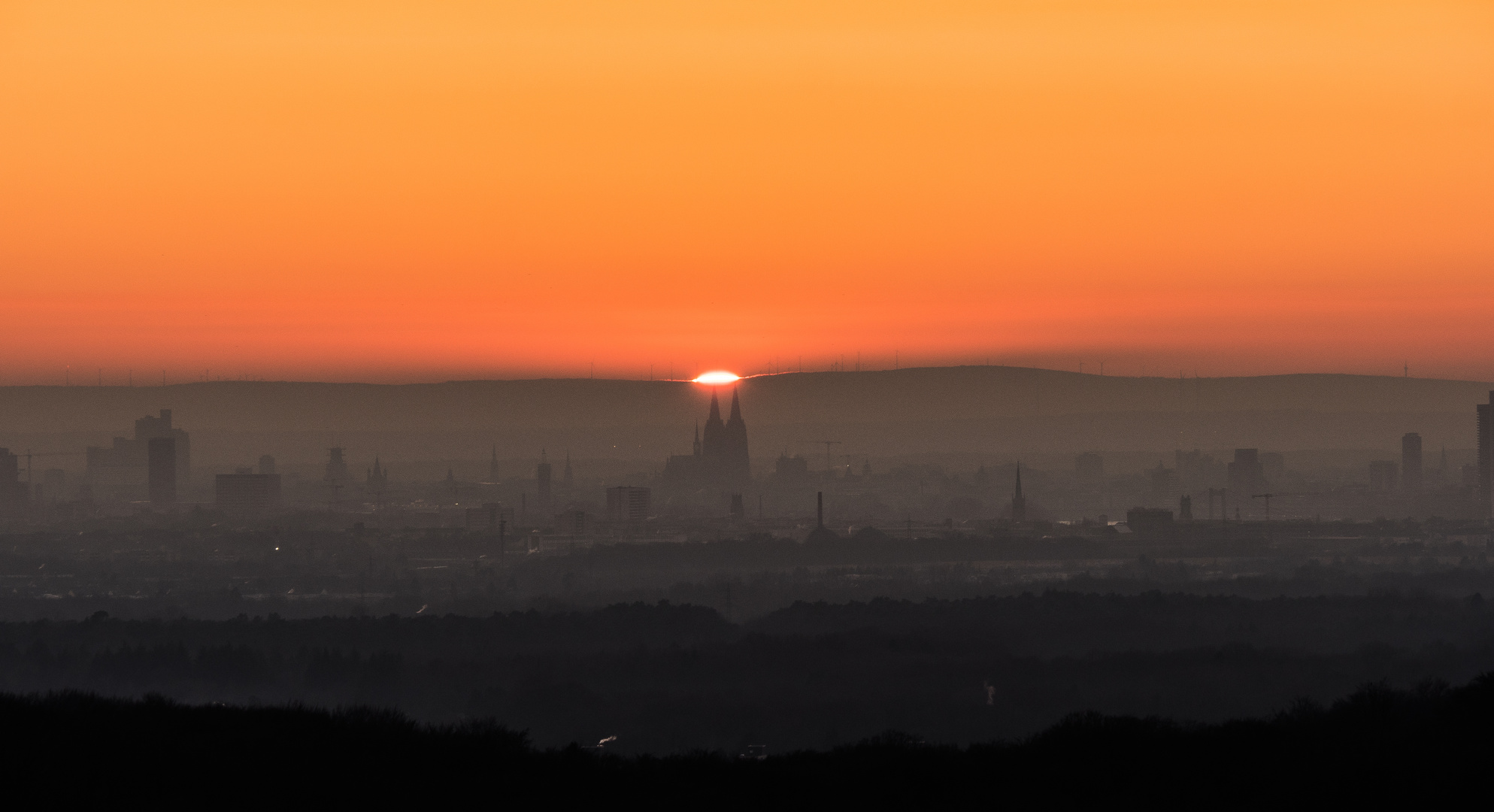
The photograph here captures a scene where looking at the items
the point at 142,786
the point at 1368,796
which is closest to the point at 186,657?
the point at 142,786

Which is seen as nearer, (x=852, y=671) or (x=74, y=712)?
(x=74, y=712)

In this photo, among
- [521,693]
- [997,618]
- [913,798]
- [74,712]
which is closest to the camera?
[913,798]

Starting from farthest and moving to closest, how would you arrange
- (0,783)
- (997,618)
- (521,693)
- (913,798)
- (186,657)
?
1. (997,618)
2. (186,657)
3. (521,693)
4. (913,798)
5. (0,783)

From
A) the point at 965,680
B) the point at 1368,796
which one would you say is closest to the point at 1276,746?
the point at 1368,796

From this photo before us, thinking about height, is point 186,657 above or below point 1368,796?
below

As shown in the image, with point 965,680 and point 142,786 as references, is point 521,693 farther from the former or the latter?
point 142,786

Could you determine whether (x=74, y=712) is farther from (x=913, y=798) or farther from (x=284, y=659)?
(x=284, y=659)
